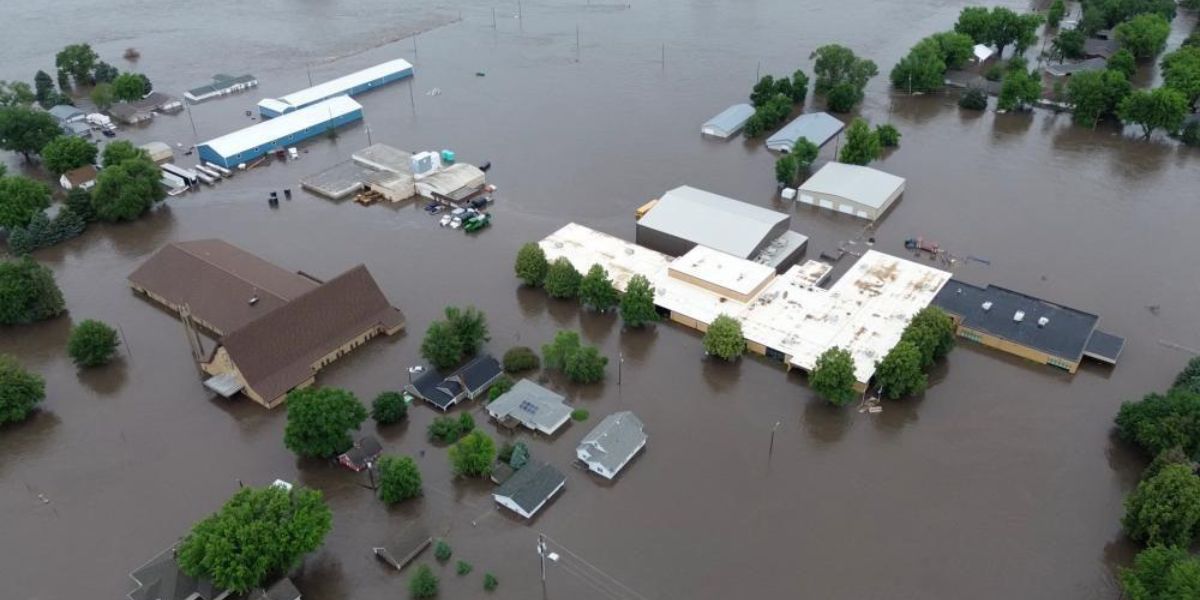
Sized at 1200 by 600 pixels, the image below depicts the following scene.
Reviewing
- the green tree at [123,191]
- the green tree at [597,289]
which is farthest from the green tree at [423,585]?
the green tree at [123,191]

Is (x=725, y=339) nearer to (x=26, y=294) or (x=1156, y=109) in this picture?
(x=26, y=294)

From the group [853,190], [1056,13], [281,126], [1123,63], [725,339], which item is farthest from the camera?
[1056,13]

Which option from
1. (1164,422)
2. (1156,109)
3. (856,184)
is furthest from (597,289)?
(1156,109)

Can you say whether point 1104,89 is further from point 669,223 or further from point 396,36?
point 396,36

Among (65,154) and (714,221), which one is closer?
(714,221)

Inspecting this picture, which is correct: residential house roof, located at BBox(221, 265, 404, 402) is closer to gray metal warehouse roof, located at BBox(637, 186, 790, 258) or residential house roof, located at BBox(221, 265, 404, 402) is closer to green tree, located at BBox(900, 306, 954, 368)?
gray metal warehouse roof, located at BBox(637, 186, 790, 258)
